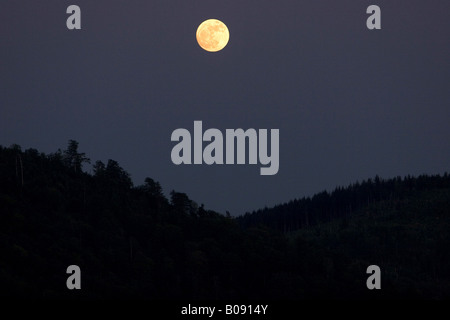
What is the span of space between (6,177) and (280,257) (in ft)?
240

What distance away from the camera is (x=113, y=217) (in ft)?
623

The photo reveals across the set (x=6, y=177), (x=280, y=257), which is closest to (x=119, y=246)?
(x=6, y=177)

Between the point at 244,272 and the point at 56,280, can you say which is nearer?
the point at 56,280

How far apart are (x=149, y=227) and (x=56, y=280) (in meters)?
54.3

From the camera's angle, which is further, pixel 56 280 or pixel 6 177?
pixel 6 177
